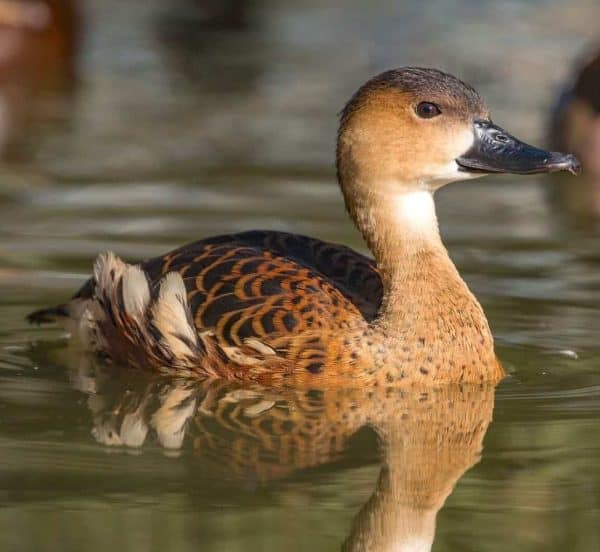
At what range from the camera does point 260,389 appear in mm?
8047

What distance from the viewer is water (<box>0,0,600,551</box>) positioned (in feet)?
21.0

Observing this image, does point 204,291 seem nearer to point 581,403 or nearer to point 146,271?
point 146,271

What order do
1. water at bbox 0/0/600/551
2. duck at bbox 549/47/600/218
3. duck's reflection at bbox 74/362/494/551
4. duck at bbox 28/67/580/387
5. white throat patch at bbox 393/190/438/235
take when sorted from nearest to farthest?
water at bbox 0/0/600/551
duck's reflection at bbox 74/362/494/551
duck at bbox 28/67/580/387
white throat patch at bbox 393/190/438/235
duck at bbox 549/47/600/218

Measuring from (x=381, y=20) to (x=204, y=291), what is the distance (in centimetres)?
1221

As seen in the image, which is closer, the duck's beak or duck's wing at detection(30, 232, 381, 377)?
duck's wing at detection(30, 232, 381, 377)

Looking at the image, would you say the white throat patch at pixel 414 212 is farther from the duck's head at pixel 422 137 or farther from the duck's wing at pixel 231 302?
the duck's wing at pixel 231 302

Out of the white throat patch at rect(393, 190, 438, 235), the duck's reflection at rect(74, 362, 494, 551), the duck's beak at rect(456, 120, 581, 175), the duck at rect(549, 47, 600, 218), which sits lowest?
the duck at rect(549, 47, 600, 218)

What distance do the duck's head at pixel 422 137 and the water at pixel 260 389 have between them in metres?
1.03

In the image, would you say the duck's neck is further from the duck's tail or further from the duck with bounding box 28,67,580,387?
the duck's tail

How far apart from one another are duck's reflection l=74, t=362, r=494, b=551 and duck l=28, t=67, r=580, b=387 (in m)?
0.11

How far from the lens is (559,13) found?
20.1 m

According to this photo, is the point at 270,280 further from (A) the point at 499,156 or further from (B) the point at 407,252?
(A) the point at 499,156

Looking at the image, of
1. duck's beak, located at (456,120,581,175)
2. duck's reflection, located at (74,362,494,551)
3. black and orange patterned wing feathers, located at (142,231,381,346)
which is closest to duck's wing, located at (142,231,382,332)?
black and orange patterned wing feathers, located at (142,231,381,346)

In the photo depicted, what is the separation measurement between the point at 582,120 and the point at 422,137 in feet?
21.4
